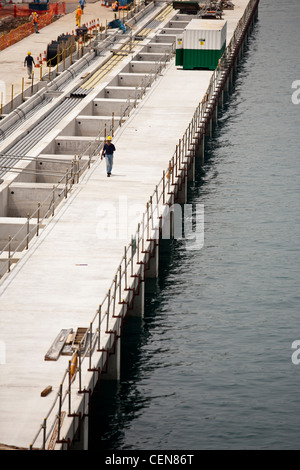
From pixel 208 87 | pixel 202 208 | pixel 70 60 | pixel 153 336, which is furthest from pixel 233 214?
pixel 70 60

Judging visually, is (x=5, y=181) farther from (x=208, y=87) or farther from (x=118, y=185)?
(x=208, y=87)

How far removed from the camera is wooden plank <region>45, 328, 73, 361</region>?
39594mm

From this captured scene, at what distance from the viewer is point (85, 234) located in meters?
53.3

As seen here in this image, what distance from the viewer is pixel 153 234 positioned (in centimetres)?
5334
